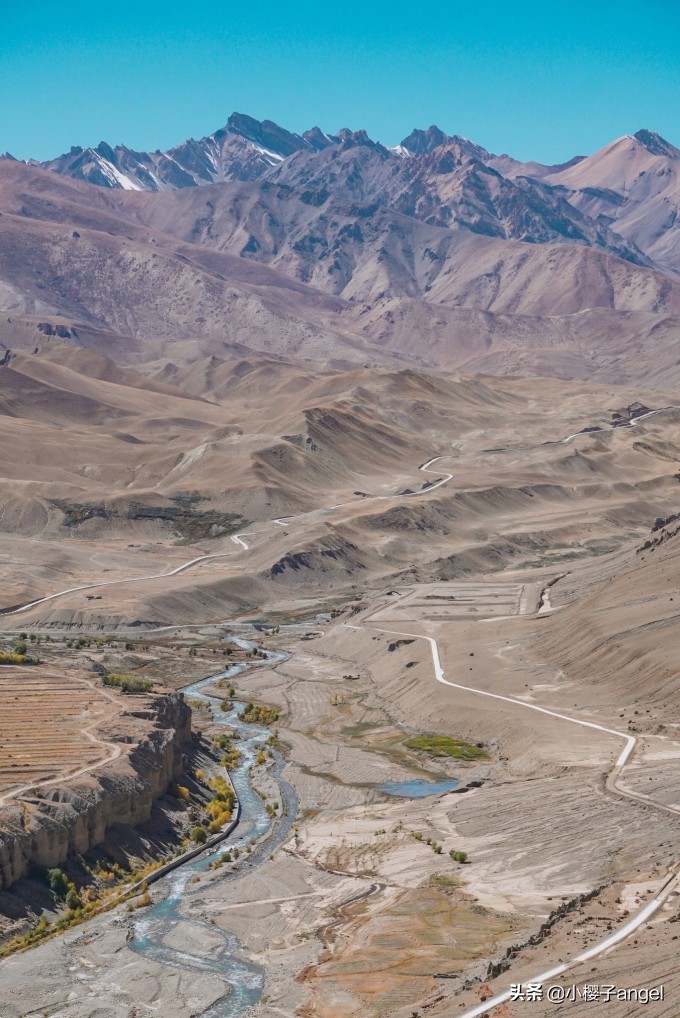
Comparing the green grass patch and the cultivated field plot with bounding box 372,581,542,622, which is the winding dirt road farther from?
the cultivated field plot with bounding box 372,581,542,622

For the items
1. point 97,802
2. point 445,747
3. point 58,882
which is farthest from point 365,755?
point 58,882

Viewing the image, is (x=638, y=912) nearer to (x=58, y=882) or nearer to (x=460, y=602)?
(x=58, y=882)

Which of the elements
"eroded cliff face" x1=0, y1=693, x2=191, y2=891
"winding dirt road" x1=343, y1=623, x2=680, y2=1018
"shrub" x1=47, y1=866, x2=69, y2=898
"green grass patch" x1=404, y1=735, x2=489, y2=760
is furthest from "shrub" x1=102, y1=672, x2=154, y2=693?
"shrub" x1=47, y1=866, x2=69, y2=898

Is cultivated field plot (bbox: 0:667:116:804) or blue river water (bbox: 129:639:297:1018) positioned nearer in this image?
blue river water (bbox: 129:639:297:1018)

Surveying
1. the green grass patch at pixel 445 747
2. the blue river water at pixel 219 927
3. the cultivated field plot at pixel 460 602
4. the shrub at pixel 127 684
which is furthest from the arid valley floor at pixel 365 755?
the shrub at pixel 127 684

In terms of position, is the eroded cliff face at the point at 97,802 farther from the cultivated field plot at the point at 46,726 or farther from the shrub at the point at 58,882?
the cultivated field plot at the point at 46,726

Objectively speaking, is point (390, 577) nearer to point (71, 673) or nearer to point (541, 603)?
point (541, 603)

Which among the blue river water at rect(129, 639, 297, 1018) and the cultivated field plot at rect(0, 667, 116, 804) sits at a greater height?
the cultivated field plot at rect(0, 667, 116, 804)
